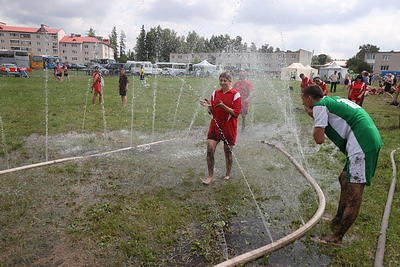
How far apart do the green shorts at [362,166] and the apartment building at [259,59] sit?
6002cm

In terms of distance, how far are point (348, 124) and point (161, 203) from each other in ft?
10.2

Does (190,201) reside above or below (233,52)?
below

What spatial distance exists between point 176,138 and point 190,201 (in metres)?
4.39

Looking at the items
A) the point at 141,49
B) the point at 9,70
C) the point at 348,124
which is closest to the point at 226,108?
the point at 348,124

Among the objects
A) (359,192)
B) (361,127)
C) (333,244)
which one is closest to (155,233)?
(333,244)

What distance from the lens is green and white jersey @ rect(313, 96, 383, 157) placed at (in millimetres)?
3371

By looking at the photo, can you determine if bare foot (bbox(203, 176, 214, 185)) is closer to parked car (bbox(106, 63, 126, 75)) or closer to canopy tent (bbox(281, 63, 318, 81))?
parked car (bbox(106, 63, 126, 75))

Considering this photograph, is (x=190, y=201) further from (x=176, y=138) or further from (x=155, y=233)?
(x=176, y=138)

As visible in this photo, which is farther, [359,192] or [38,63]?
[38,63]

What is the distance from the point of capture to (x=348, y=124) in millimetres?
3486

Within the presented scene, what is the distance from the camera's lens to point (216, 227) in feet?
13.8

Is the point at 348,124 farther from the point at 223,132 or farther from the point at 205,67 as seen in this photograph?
the point at 205,67

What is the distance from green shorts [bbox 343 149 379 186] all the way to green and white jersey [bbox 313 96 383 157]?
60 mm

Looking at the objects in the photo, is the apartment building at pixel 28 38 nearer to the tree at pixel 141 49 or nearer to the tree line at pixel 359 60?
the tree at pixel 141 49
